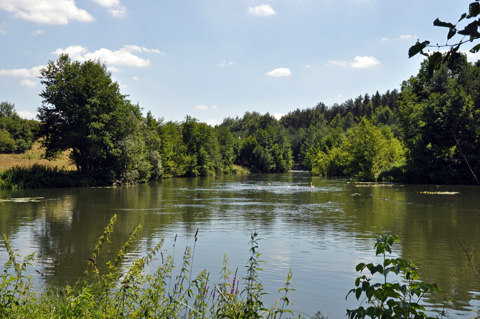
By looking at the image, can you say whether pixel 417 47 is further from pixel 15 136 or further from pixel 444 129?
pixel 15 136

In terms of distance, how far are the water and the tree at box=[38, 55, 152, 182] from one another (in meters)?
18.5

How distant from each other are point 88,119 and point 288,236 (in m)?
37.1

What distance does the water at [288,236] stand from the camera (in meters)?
10.4

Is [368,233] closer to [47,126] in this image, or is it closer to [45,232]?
[45,232]

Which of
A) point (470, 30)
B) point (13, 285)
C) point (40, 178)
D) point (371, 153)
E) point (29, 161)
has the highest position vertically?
point (371, 153)

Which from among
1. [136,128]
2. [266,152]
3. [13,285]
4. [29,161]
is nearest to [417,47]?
[13,285]

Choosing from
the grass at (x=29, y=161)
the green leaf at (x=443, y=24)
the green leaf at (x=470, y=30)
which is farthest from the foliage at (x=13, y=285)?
the grass at (x=29, y=161)

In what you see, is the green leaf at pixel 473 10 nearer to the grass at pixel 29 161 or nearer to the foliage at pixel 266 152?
the grass at pixel 29 161

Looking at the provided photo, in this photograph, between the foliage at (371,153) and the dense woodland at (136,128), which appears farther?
the foliage at (371,153)

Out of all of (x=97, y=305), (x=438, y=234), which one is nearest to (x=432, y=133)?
(x=438, y=234)

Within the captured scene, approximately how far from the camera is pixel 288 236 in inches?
687

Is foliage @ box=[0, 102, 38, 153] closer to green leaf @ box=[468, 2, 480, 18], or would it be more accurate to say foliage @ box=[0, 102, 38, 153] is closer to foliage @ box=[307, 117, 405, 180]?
foliage @ box=[307, 117, 405, 180]

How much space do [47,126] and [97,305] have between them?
1921 inches

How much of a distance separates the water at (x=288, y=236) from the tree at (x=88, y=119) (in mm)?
18534
